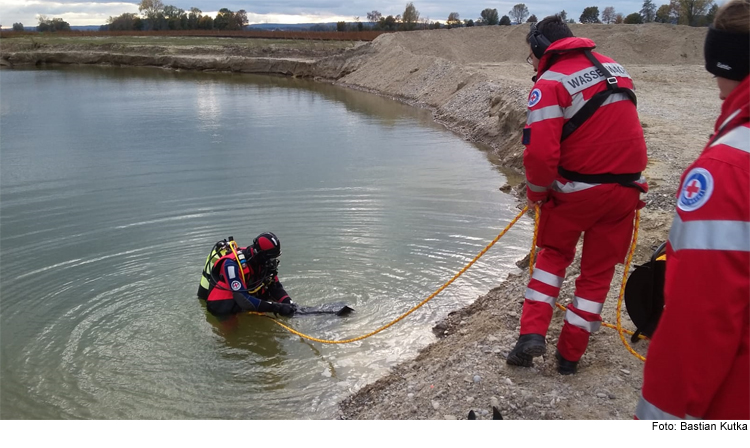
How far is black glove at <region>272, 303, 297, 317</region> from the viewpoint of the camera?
6.75 meters

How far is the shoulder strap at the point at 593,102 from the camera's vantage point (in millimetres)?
3824

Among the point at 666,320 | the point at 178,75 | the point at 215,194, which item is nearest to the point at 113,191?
the point at 215,194

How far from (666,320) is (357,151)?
14.3 m

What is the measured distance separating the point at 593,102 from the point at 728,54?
1.87m

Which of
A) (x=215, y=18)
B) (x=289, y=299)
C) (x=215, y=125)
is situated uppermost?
(x=215, y=18)

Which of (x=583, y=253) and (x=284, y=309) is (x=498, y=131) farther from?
(x=583, y=253)

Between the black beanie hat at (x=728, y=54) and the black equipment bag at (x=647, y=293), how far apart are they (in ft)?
7.36

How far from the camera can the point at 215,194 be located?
11.8 metres

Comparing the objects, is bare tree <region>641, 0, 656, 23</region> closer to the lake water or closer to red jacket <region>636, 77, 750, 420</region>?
the lake water

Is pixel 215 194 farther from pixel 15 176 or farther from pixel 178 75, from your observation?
pixel 178 75

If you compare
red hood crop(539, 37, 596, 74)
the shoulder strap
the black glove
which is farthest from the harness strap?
the black glove

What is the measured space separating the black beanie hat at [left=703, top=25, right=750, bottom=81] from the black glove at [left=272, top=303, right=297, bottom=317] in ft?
17.6

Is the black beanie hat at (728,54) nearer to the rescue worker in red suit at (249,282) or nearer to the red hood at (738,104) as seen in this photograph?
the red hood at (738,104)

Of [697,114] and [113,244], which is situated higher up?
[697,114]
